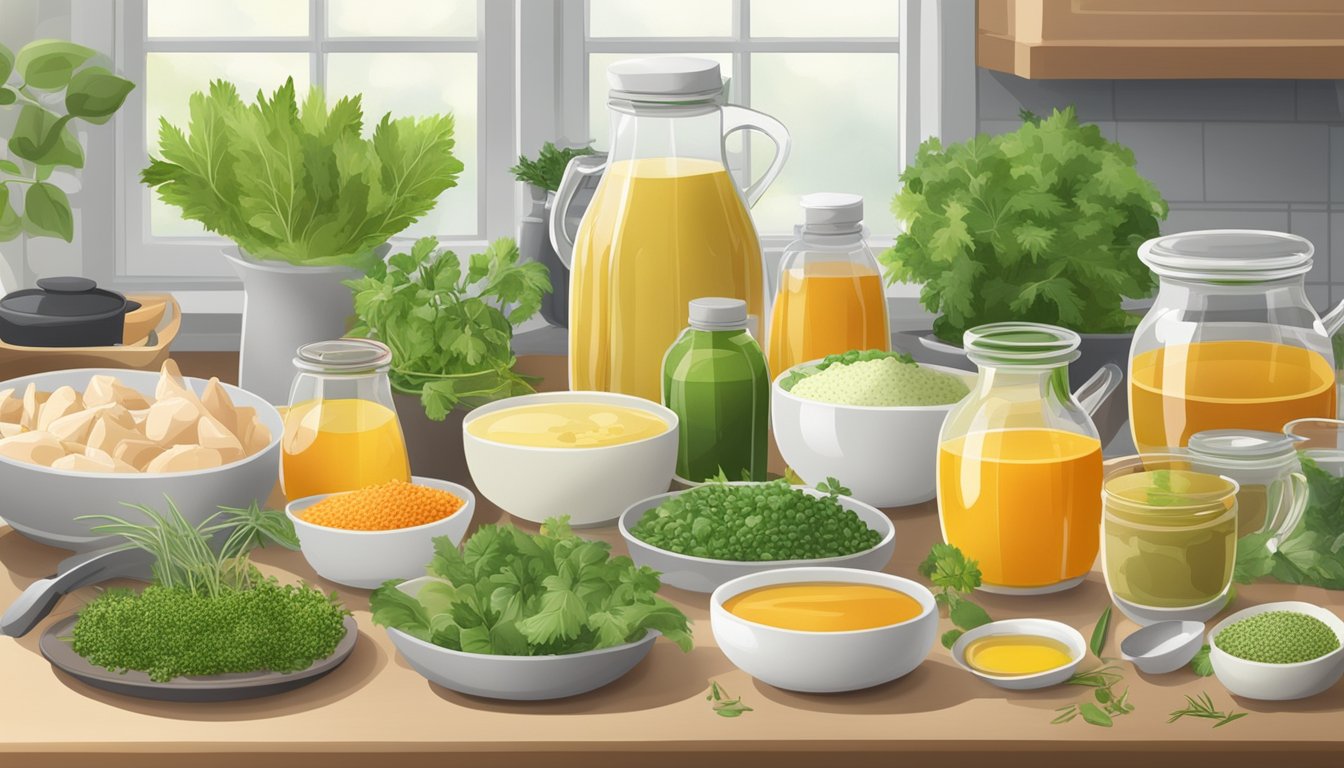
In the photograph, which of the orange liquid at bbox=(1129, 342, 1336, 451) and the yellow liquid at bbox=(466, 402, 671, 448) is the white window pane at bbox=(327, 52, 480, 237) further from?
the orange liquid at bbox=(1129, 342, 1336, 451)

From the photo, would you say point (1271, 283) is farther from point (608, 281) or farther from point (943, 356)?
point (608, 281)

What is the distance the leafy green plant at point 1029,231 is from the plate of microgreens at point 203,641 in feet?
2.83

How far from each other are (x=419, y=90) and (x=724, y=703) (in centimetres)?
193

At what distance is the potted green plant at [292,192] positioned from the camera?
67.6 inches

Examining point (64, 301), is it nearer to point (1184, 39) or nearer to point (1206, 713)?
point (1206, 713)

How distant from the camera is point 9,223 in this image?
6.61ft

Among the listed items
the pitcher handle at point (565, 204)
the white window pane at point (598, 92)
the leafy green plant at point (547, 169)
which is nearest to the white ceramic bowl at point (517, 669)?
the pitcher handle at point (565, 204)

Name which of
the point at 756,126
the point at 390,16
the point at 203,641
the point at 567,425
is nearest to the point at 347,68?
the point at 390,16

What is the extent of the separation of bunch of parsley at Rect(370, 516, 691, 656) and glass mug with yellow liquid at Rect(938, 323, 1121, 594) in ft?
Result: 0.97

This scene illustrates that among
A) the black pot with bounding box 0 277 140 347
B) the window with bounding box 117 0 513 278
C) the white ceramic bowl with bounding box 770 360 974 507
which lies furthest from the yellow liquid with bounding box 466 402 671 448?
the window with bounding box 117 0 513 278

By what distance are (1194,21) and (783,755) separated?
64.5 inches

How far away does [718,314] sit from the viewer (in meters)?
1.54

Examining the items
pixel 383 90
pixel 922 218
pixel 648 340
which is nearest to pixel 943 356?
pixel 922 218

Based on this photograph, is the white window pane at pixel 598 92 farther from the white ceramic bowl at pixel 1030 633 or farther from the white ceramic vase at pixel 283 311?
the white ceramic bowl at pixel 1030 633
